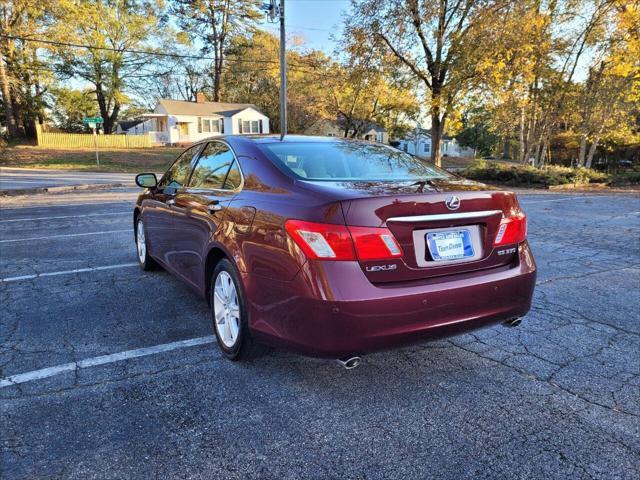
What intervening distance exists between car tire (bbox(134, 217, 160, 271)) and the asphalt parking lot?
0.65 metres

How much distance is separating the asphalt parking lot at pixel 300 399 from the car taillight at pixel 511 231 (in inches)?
35.2

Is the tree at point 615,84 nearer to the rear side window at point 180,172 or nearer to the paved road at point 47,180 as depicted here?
the paved road at point 47,180

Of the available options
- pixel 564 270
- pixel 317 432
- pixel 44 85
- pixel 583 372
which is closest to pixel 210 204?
pixel 317 432

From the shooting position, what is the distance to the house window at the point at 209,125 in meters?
49.0

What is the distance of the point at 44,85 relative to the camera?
39.1m

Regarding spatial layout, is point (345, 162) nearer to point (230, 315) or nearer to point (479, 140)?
point (230, 315)

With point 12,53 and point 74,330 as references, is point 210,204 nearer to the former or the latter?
point 74,330

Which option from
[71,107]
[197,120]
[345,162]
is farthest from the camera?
[197,120]

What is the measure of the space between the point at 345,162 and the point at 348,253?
4.06 ft

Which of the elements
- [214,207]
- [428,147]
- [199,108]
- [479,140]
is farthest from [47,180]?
[428,147]

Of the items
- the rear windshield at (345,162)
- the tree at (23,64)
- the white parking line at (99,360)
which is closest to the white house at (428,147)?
the tree at (23,64)

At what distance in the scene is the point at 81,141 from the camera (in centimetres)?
3625

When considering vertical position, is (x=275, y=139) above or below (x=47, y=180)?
above

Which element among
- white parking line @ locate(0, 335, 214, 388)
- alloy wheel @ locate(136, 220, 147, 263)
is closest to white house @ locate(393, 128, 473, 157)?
alloy wheel @ locate(136, 220, 147, 263)
